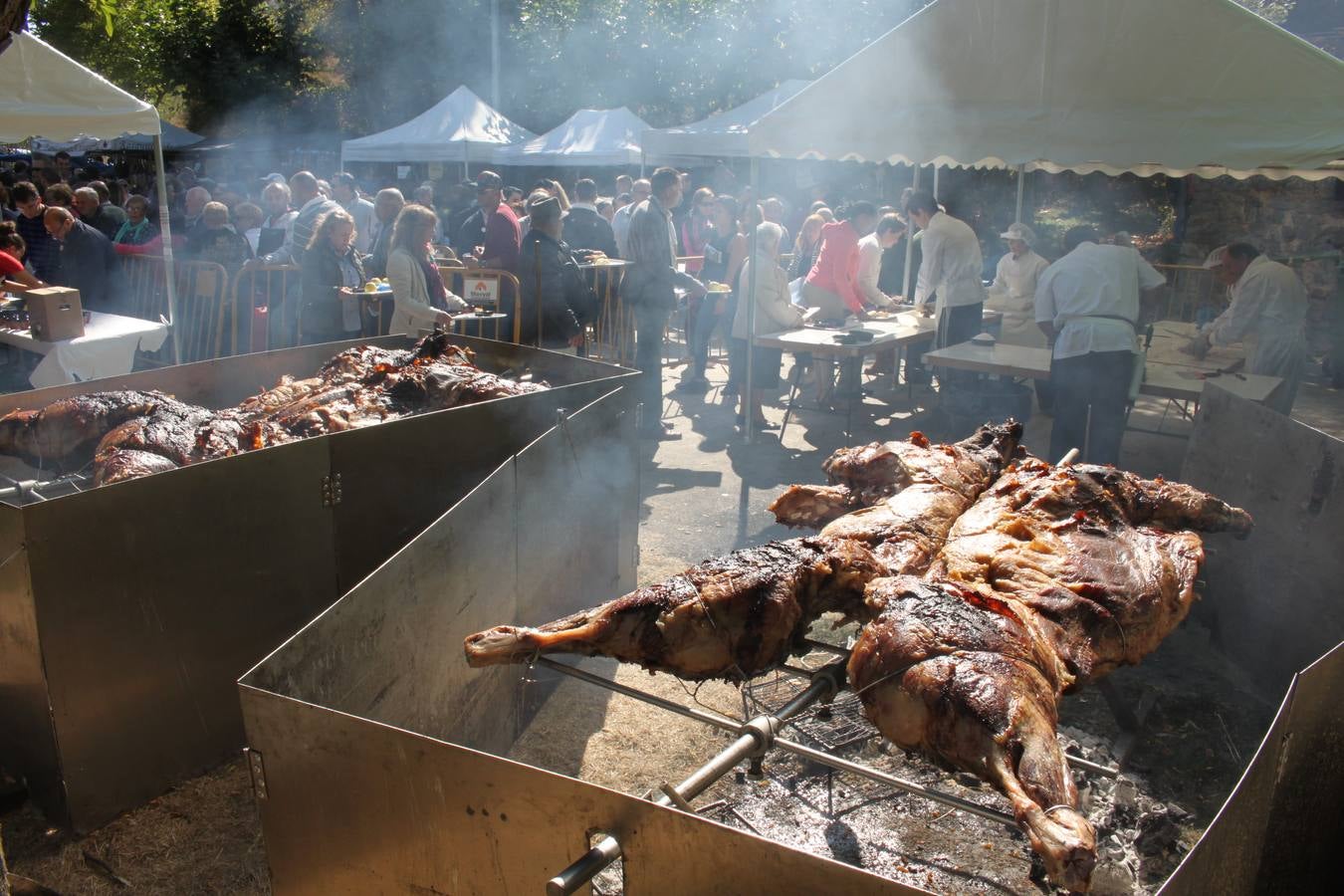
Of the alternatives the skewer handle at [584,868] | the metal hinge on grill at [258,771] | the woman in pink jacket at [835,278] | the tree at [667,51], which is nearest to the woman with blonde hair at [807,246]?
the woman in pink jacket at [835,278]

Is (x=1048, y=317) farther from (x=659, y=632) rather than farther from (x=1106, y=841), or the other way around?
(x=659, y=632)

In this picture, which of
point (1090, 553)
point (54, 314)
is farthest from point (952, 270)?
point (54, 314)

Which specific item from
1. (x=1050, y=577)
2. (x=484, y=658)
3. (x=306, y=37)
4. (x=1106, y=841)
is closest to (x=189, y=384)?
(x=484, y=658)

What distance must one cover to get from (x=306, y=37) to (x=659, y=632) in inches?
1632

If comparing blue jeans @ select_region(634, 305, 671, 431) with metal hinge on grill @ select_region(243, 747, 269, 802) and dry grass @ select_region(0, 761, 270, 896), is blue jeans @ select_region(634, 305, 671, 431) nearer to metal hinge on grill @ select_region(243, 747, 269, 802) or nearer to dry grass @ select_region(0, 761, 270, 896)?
dry grass @ select_region(0, 761, 270, 896)

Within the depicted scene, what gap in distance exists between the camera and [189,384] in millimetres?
5961

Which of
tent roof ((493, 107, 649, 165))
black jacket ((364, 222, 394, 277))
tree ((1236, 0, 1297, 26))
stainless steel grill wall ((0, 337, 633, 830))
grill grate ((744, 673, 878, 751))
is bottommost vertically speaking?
grill grate ((744, 673, 878, 751))

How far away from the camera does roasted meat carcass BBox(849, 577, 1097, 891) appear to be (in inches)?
92.2

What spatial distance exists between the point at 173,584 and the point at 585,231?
7.95 meters

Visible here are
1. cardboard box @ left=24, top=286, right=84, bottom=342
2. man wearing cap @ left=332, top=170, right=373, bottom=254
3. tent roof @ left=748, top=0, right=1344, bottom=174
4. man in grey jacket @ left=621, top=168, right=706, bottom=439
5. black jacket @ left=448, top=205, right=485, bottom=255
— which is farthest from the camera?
man wearing cap @ left=332, top=170, right=373, bottom=254

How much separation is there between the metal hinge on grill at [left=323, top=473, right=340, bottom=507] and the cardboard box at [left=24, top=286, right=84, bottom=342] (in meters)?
4.40

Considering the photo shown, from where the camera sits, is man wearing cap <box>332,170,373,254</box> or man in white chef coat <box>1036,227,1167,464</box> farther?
man wearing cap <box>332,170,373,254</box>

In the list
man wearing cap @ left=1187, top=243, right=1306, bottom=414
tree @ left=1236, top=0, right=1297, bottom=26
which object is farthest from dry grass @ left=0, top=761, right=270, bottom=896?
tree @ left=1236, top=0, right=1297, bottom=26

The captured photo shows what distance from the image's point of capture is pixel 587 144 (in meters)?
20.2
